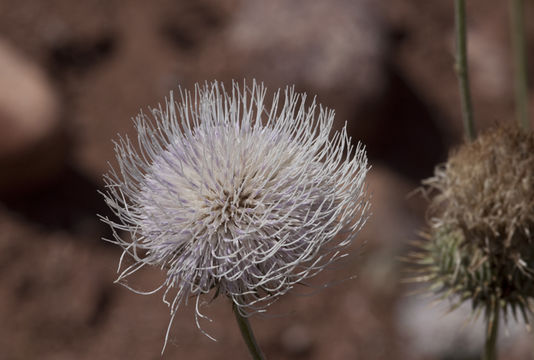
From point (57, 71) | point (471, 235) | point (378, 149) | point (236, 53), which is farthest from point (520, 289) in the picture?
point (57, 71)

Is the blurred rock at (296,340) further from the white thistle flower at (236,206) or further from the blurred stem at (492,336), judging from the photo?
the white thistle flower at (236,206)

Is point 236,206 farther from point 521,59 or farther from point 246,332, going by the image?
point 521,59

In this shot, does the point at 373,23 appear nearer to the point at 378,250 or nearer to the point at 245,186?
the point at 378,250

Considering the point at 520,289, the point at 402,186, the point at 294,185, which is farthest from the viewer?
the point at 402,186

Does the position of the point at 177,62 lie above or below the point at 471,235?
above

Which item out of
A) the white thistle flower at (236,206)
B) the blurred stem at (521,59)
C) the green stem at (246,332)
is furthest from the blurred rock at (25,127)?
the green stem at (246,332)

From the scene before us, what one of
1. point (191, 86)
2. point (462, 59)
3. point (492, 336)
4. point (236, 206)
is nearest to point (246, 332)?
point (236, 206)

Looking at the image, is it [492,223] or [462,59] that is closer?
[492,223]
